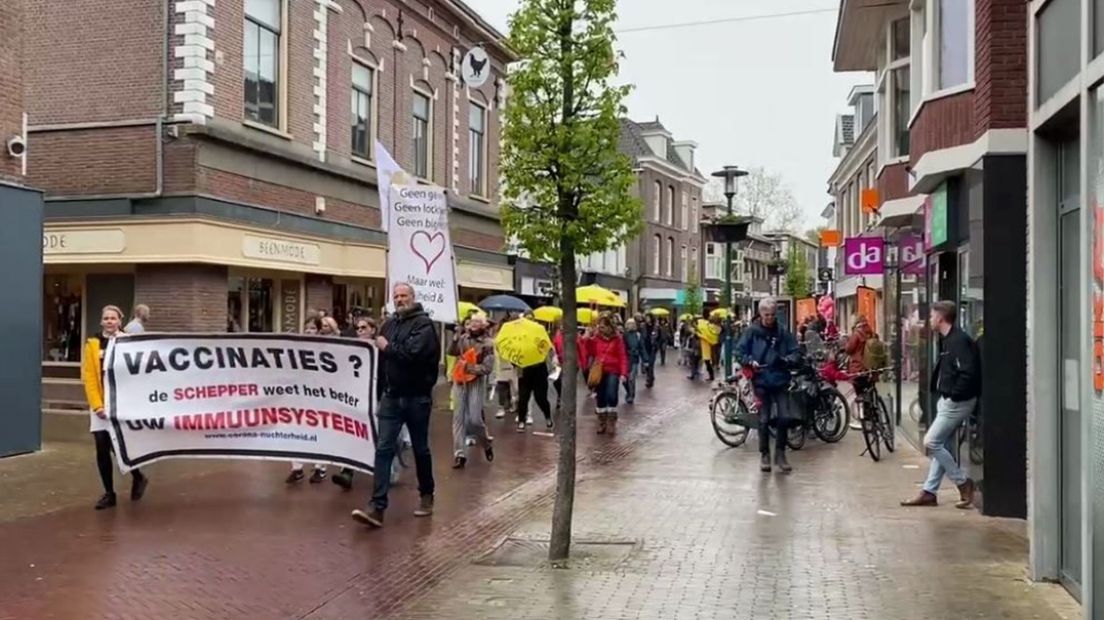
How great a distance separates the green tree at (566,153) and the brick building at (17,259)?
7.38 m

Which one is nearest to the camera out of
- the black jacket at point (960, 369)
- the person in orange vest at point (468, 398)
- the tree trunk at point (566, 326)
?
the tree trunk at point (566, 326)

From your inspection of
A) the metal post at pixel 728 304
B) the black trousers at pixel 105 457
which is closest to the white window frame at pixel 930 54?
the metal post at pixel 728 304

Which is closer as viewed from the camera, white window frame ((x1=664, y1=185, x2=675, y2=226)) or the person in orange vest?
the person in orange vest

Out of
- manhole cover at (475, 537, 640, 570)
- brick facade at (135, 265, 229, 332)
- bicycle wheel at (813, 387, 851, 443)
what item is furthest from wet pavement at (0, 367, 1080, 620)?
brick facade at (135, 265, 229, 332)

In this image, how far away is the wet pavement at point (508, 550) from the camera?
6.58 meters

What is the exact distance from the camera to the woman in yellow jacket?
9.69 meters

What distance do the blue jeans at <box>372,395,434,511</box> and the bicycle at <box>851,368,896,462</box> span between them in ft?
20.0

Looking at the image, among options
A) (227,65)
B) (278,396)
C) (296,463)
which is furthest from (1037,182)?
(227,65)

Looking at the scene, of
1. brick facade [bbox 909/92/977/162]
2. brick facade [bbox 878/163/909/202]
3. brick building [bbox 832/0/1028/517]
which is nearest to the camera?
brick building [bbox 832/0/1028/517]

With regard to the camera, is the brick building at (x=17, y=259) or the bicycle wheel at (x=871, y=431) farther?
the bicycle wheel at (x=871, y=431)

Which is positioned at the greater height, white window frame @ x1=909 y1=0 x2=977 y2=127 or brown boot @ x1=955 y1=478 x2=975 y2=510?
white window frame @ x1=909 y1=0 x2=977 y2=127

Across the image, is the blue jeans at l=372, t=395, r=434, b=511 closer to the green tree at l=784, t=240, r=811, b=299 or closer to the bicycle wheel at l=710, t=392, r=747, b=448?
the bicycle wheel at l=710, t=392, r=747, b=448

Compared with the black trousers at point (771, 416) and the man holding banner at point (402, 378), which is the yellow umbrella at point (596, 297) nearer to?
the black trousers at point (771, 416)

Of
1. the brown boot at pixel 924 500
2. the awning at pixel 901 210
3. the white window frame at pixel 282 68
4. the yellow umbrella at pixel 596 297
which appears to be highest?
the white window frame at pixel 282 68
